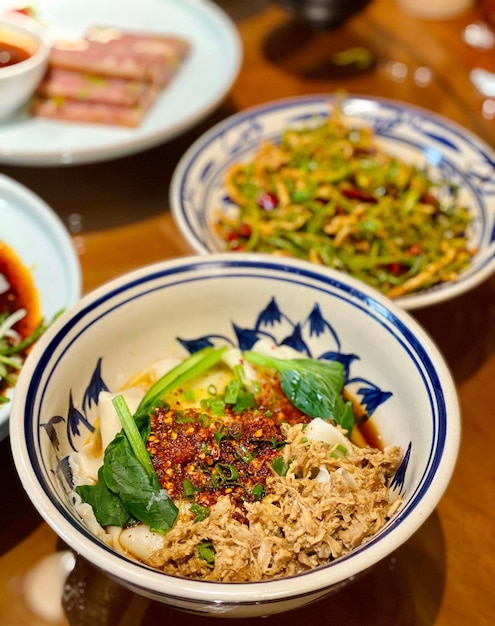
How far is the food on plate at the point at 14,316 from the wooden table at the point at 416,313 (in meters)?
0.18

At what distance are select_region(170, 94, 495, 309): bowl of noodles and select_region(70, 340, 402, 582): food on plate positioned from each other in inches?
19.5

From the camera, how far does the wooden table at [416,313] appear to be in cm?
137

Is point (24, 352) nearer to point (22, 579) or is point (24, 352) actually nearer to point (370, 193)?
point (22, 579)

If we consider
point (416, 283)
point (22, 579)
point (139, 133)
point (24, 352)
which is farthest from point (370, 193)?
point (22, 579)

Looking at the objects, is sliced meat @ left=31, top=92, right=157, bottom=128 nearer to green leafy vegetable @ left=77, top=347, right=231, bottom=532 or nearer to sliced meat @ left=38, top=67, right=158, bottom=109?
sliced meat @ left=38, top=67, right=158, bottom=109

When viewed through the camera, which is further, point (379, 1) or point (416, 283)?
point (379, 1)

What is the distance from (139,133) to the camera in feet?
7.65

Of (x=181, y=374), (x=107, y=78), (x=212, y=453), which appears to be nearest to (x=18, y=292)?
(x=181, y=374)

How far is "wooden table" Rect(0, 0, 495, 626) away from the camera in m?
1.37

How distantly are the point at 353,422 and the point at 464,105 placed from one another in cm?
182

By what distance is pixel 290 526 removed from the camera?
113cm

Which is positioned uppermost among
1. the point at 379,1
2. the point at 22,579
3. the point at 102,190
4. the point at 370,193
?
the point at 379,1

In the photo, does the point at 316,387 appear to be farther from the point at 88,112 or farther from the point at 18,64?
the point at 18,64

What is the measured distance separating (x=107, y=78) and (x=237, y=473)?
1828mm
